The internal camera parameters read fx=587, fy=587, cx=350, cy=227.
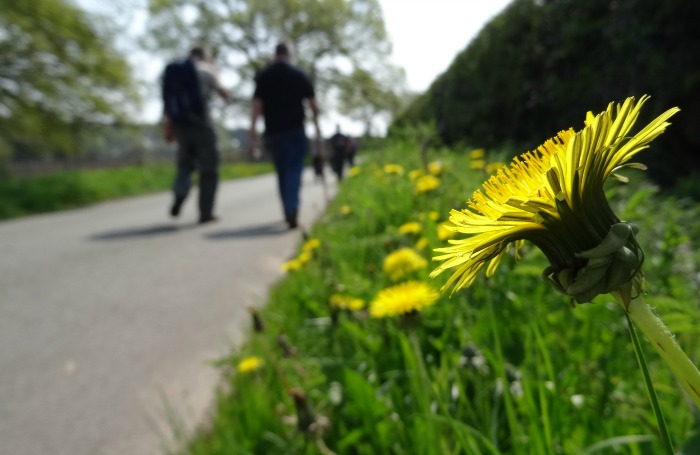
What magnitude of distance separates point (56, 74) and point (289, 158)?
1181 cm

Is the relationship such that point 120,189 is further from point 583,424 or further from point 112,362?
point 583,424

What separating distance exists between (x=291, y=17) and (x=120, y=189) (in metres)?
22.0

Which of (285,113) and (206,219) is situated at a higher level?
(285,113)

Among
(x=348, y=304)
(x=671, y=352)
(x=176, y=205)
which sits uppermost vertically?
(x=671, y=352)

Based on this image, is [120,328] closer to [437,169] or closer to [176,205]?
[437,169]

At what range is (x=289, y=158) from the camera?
589cm

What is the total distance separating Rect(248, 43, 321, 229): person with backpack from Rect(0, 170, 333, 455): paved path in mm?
574

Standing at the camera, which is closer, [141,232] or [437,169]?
[437,169]

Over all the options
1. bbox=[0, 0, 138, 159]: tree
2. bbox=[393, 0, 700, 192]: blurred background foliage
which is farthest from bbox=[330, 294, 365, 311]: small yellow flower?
bbox=[0, 0, 138, 159]: tree

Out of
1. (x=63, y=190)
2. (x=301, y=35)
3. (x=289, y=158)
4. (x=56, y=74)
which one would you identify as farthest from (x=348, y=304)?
(x=301, y=35)

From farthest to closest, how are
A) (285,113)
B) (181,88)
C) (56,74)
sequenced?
(56,74) < (181,88) < (285,113)

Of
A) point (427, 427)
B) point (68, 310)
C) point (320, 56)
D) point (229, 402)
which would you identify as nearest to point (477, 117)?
point (68, 310)

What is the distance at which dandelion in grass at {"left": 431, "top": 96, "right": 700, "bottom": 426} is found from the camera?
468 mm

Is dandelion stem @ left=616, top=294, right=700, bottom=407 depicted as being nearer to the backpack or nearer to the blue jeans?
the blue jeans
